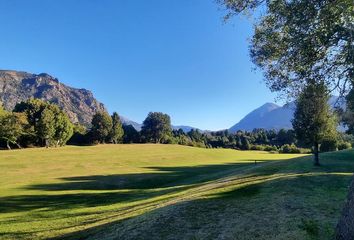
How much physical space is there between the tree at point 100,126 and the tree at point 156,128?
100 ft

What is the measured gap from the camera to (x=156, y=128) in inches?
6329

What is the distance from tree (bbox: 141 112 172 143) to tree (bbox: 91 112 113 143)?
100 ft

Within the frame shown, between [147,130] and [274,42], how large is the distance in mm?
143398

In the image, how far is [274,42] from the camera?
644 inches

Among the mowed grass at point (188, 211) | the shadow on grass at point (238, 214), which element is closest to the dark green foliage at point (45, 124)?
the mowed grass at point (188, 211)

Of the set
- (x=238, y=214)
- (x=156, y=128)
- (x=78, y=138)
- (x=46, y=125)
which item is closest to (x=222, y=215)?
(x=238, y=214)

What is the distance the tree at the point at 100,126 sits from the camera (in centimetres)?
12662

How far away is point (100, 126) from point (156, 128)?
37.6 meters

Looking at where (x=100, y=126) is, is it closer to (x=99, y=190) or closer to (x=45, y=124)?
(x=45, y=124)

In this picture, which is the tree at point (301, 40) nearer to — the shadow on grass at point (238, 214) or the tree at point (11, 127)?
the shadow on grass at point (238, 214)

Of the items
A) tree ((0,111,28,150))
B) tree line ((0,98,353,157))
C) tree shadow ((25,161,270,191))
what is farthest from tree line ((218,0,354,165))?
tree ((0,111,28,150))

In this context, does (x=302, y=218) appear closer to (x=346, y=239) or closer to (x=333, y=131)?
(x=346, y=239)

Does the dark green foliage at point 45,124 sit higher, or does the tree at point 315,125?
the dark green foliage at point 45,124

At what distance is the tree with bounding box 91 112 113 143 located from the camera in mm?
126625
